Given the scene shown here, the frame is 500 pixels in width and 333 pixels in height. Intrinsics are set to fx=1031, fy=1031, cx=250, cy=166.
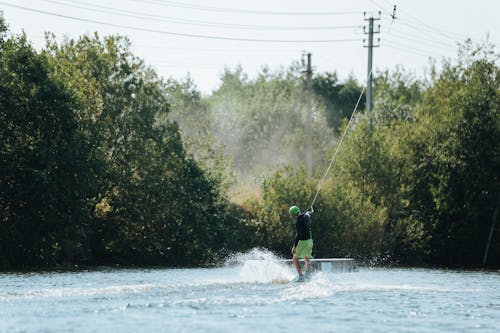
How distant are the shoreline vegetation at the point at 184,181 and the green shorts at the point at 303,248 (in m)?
16.8

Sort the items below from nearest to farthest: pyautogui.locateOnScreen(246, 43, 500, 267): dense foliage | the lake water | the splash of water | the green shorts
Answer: the lake water, the green shorts, the splash of water, pyautogui.locateOnScreen(246, 43, 500, 267): dense foliage

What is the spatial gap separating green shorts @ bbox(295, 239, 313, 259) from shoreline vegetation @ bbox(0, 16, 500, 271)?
16.8 m

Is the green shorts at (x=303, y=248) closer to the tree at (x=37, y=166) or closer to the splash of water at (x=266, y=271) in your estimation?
the splash of water at (x=266, y=271)

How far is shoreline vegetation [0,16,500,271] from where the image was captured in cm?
4584

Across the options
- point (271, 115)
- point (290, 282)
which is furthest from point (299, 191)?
point (271, 115)

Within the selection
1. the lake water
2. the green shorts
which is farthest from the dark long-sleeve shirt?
the lake water

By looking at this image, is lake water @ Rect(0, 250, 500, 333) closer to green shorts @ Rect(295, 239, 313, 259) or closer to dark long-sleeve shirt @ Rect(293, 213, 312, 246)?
green shorts @ Rect(295, 239, 313, 259)

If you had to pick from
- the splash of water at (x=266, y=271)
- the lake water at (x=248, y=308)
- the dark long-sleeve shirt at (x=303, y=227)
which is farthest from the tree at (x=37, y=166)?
the dark long-sleeve shirt at (x=303, y=227)

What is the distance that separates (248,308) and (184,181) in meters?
32.1

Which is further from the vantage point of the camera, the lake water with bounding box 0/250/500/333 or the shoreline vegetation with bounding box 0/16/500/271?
the shoreline vegetation with bounding box 0/16/500/271

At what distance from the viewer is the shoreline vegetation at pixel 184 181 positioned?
45844 millimetres

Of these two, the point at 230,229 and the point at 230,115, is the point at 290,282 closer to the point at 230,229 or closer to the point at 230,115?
the point at 230,229

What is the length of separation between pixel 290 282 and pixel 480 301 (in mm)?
5730

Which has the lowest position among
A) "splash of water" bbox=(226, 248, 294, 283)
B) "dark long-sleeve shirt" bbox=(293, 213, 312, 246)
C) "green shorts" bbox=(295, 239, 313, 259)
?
"splash of water" bbox=(226, 248, 294, 283)
